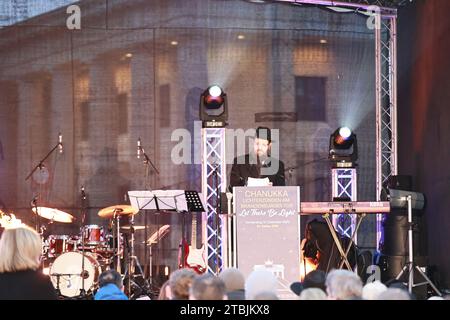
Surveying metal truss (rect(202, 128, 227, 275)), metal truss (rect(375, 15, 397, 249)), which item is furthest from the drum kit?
metal truss (rect(375, 15, 397, 249))

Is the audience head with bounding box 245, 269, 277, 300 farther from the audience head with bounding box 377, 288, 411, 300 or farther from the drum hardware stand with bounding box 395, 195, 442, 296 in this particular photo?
the drum hardware stand with bounding box 395, 195, 442, 296

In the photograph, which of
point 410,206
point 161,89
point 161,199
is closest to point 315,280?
point 410,206

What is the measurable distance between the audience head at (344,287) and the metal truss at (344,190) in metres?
5.92

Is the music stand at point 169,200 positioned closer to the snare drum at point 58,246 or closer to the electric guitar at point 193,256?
the electric guitar at point 193,256

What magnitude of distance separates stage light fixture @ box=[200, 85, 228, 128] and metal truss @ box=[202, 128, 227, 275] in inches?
4.6

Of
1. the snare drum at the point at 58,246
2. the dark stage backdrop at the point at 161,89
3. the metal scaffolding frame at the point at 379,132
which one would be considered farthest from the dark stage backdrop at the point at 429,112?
the snare drum at the point at 58,246

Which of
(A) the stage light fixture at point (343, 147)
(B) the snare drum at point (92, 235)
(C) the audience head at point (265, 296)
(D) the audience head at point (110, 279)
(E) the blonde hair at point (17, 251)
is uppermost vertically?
(A) the stage light fixture at point (343, 147)

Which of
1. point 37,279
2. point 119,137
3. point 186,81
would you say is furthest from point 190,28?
point 37,279

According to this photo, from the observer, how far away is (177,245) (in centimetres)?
1124

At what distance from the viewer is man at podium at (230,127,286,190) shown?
368 inches

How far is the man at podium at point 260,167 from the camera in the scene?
9352 millimetres

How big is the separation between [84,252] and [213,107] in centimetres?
233

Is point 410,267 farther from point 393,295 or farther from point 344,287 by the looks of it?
point 393,295

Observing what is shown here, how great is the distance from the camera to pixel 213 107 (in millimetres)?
10117
